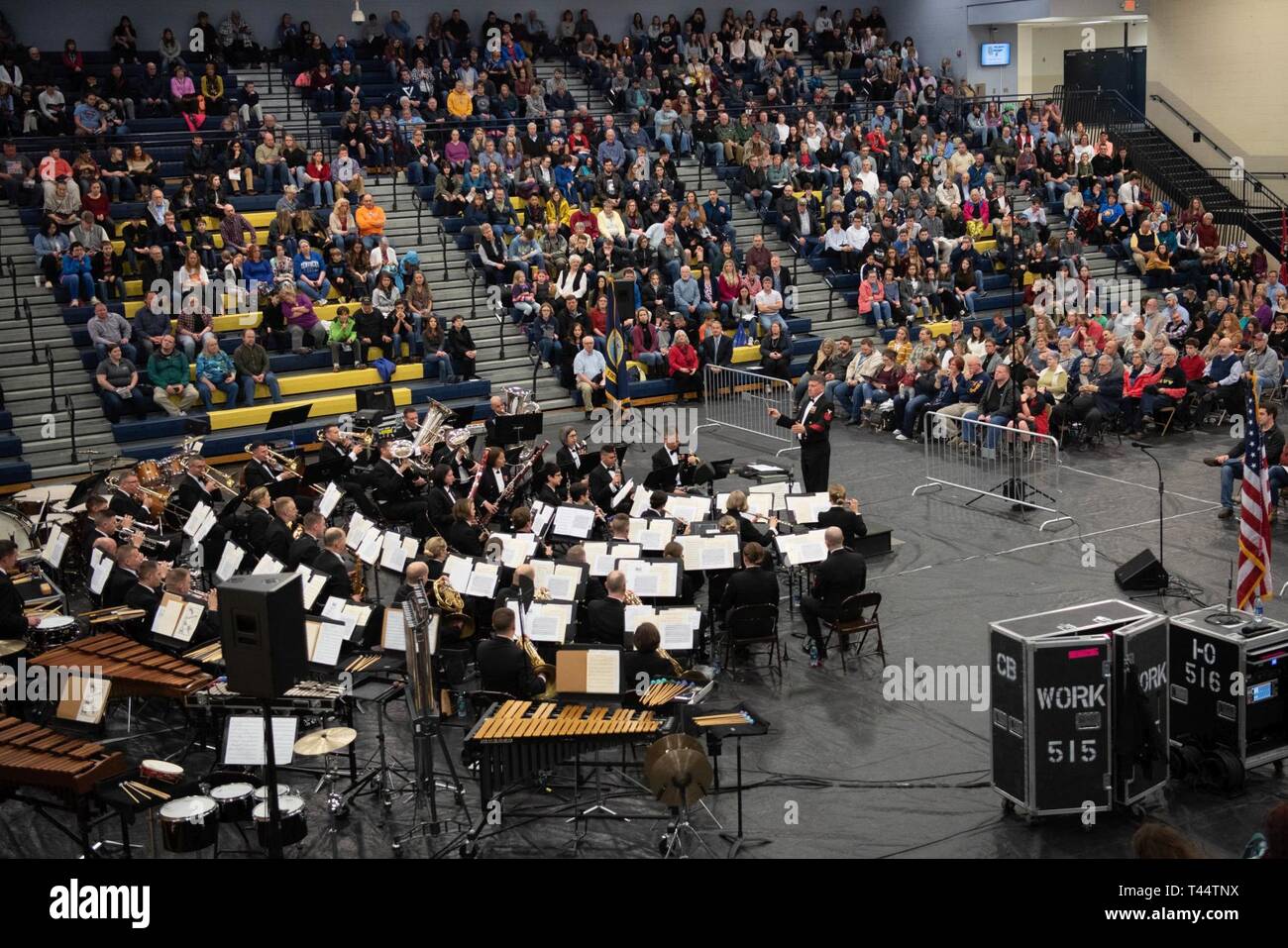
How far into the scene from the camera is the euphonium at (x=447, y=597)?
12.0 meters

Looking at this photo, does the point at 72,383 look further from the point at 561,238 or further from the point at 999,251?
the point at 999,251

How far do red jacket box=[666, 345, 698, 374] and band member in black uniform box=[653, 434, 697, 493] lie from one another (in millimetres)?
7362

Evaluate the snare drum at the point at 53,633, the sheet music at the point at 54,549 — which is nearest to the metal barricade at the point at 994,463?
the sheet music at the point at 54,549

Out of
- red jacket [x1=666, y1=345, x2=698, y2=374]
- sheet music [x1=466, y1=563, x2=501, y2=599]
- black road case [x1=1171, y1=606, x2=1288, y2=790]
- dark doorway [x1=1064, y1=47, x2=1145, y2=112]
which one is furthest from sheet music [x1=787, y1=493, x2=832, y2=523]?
dark doorway [x1=1064, y1=47, x2=1145, y2=112]

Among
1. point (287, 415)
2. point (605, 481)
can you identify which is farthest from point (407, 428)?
point (605, 481)

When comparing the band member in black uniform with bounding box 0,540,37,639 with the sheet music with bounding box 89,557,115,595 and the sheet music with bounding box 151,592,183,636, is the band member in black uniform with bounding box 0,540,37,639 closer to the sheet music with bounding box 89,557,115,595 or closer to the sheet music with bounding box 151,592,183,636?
the sheet music with bounding box 89,557,115,595

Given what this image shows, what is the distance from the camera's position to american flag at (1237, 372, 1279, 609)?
461 inches

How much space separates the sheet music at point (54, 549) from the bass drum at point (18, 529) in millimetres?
437

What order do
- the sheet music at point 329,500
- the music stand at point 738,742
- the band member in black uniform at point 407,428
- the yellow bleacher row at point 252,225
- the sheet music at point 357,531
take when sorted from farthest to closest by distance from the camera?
the yellow bleacher row at point 252,225 → the band member in black uniform at point 407,428 → the sheet music at point 329,500 → the sheet music at point 357,531 → the music stand at point 738,742

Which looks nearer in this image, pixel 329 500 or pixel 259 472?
pixel 329 500

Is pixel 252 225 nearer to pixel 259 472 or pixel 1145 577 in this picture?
pixel 259 472

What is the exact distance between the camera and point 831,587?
1252 cm

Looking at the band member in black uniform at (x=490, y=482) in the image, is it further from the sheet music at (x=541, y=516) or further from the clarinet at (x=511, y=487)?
the sheet music at (x=541, y=516)

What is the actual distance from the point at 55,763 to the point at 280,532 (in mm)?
4636
